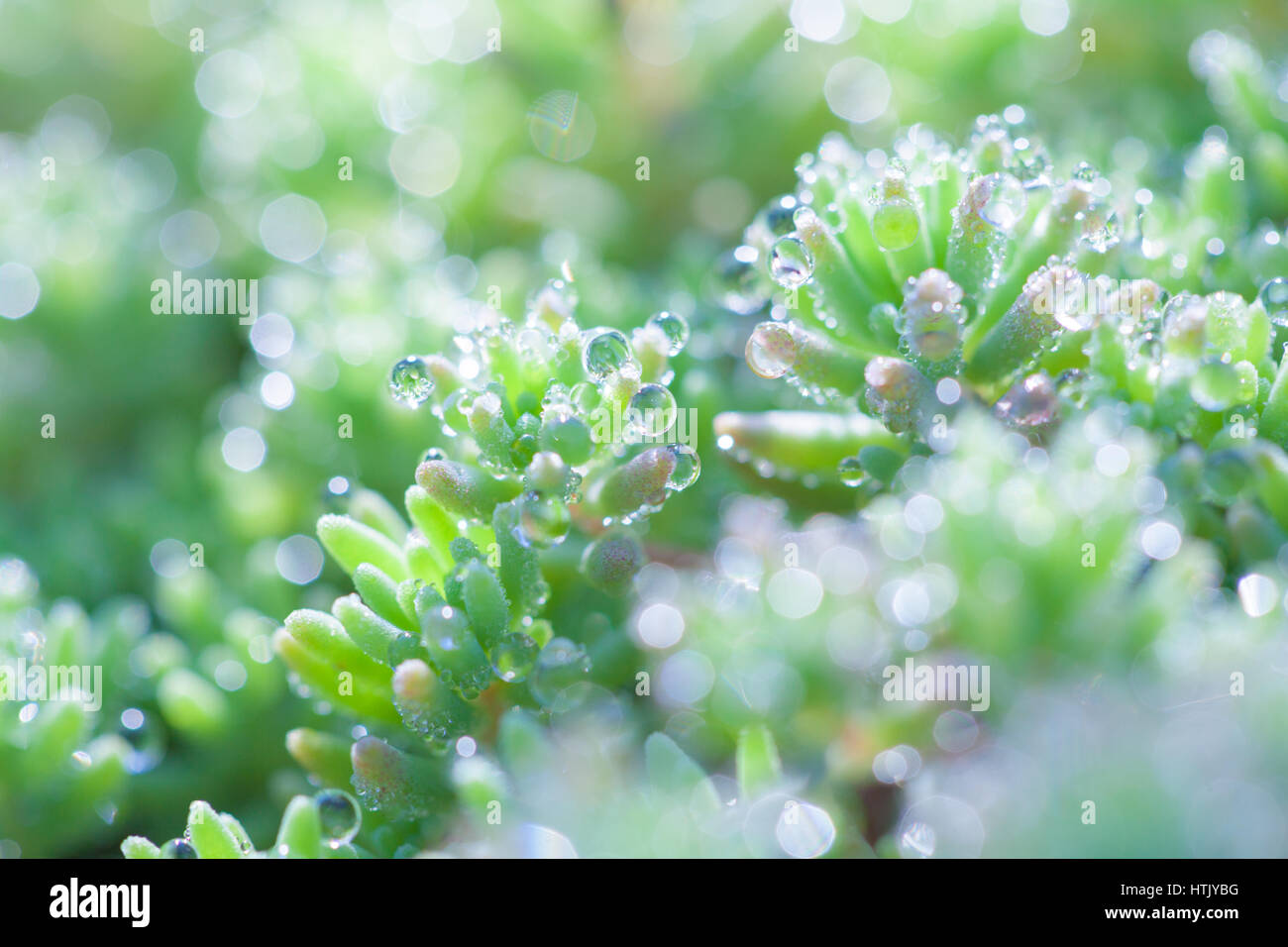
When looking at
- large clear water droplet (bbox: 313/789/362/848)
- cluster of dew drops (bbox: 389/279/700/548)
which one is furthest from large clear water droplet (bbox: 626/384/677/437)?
large clear water droplet (bbox: 313/789/362/848)

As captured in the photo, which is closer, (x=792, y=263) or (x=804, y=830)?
(x=804, y=830)

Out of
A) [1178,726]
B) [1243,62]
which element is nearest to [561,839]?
[1178,726]

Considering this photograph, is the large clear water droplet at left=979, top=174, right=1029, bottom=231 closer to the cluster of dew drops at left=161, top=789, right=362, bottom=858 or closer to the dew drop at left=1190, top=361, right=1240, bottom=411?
the dew drop at left=1190, top=361, right=1240, bottom=411

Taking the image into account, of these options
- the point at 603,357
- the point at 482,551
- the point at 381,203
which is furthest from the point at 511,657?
the point at 381,203

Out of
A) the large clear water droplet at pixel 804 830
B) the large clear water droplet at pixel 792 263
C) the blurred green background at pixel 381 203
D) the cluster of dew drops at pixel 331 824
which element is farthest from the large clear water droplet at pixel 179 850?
the large clear water droplet at pixel 792 263

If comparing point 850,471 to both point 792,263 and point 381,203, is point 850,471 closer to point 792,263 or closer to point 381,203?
point 792,263
